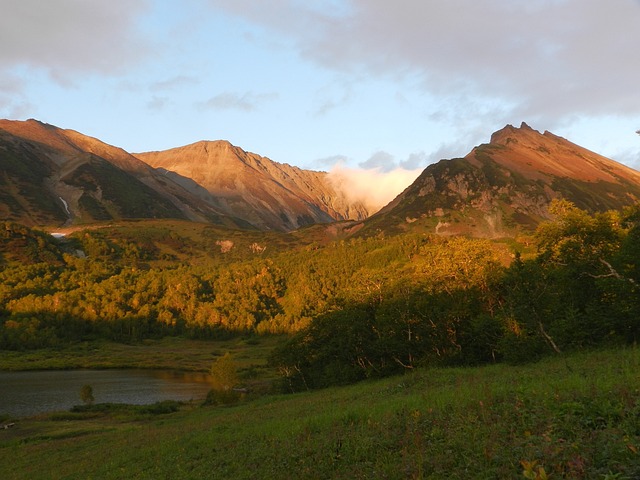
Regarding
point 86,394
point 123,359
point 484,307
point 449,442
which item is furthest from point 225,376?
point 123,359

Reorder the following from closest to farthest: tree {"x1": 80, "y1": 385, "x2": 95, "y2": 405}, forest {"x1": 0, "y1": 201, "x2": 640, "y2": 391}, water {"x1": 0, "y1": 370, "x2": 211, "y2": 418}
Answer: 1. forest {"x1": 0, "y1": 201, "x2": 640, "y2": 391}
2. tree {"x1": 80, "y1": 385, "x2": 95, "y2": 405}
3. water {"x1": 0, "y1": 370, "x2": 211, "y2": 418}

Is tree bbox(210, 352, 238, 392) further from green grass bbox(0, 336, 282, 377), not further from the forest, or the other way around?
green grass bbox(0, 336, 282, 377)

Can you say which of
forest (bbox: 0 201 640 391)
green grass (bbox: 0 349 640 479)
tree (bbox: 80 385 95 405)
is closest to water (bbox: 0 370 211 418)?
tree (bbox: 80 385 95 405)

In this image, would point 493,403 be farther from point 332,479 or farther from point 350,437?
point 332,479

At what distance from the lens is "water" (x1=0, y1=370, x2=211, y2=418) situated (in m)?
91.7

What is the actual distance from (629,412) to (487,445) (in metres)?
3.57

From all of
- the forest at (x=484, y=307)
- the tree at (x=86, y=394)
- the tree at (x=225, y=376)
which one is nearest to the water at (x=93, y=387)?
the tree at (x=86, y=394)

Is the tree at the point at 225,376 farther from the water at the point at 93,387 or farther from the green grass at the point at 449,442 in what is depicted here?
the green grass at the point at 449,442

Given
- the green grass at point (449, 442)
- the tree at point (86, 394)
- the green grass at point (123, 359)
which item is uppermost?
the green grass at point (449, 442)

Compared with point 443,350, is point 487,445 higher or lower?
higher

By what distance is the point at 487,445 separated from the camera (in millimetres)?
11070

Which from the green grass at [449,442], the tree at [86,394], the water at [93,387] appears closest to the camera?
the green grass at [449,442]

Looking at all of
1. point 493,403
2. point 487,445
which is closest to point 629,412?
point 487,445

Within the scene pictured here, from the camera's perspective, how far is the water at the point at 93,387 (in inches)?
3610
